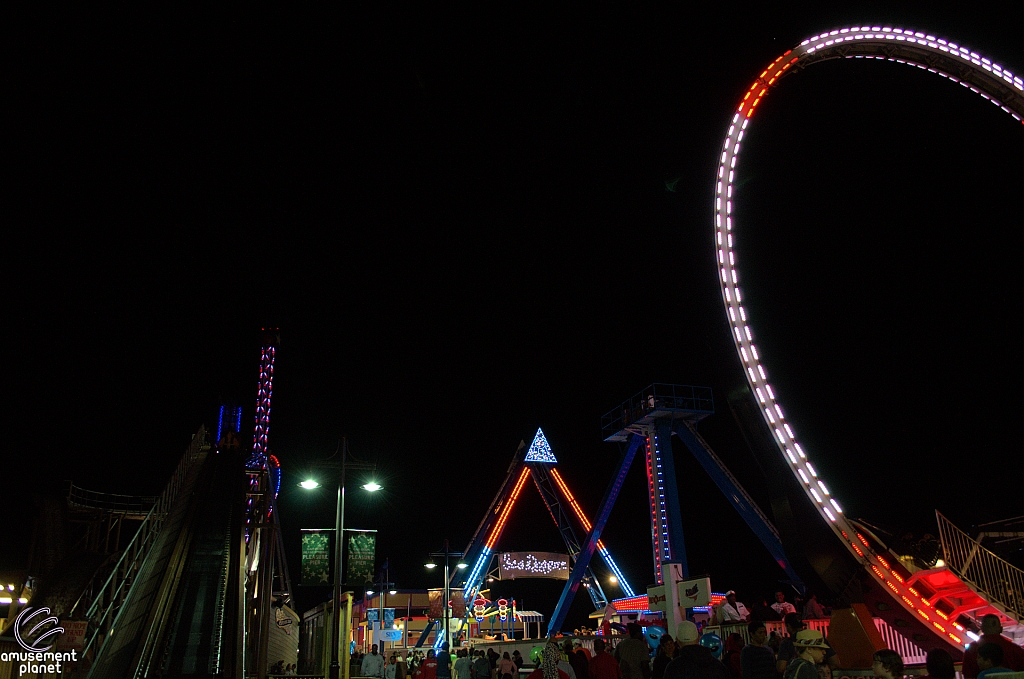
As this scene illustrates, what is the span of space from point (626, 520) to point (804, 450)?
45.2 m

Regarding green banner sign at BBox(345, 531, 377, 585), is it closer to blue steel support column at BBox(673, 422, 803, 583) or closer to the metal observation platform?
the metal observation platform

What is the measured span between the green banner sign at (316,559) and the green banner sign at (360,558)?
0.60m

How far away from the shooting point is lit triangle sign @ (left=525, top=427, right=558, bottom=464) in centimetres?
4866

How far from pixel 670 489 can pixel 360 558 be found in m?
18.5

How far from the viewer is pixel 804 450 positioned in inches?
403

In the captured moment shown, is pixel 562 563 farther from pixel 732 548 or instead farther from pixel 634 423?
pixel 634 423

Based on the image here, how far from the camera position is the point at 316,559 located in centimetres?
1897

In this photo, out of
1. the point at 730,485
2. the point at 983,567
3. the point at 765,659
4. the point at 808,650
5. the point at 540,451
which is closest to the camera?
the point at 808,650

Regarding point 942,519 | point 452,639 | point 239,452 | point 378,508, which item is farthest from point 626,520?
point 942,519

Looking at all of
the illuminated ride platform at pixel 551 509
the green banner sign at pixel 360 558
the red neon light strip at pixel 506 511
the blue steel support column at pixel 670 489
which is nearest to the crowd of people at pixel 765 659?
the green banner sign at pixel 360 558

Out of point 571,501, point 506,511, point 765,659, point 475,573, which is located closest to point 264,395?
point 475,573

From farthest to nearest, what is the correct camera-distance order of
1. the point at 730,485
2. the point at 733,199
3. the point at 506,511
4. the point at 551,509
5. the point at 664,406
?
1. the point at 551,509
2. the point at 506,511
3. the point at 730,485
4. the point at 664,406
5. the point at 733,199

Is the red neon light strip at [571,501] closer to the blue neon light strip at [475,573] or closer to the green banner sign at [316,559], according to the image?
the blue neon light strip at [475,573]

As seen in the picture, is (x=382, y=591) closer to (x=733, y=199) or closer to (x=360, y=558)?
(x=360, y=558)
